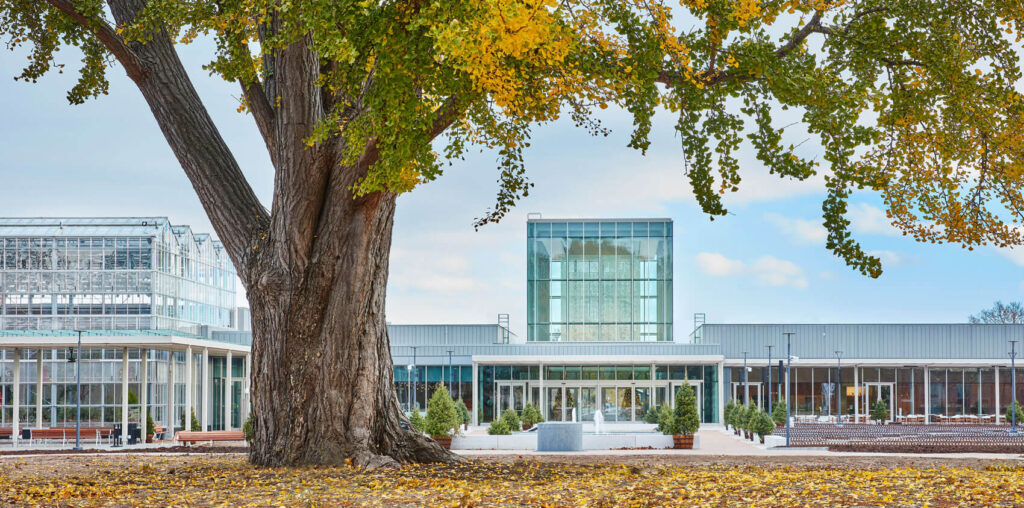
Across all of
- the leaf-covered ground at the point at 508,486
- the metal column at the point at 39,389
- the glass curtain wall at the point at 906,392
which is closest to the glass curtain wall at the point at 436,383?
the glass curtain wall at the point at 906,392

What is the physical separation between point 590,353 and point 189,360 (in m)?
19.7

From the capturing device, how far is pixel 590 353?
4750 centimetres

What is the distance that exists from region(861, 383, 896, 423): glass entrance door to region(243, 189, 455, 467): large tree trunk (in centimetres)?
4202

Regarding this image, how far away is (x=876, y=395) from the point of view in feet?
164

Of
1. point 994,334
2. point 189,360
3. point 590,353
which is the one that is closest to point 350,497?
point 189,360

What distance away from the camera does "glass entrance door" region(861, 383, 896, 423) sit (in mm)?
50000

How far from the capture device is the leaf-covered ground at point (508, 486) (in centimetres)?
922

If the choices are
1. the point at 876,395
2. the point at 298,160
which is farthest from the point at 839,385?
the point at 298,160

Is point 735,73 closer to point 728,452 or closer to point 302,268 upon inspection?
point 302,268

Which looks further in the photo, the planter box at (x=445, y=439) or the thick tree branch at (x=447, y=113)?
the planter box at (x=445, y=439)

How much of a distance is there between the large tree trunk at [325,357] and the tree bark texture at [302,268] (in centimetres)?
1

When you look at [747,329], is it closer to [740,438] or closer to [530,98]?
[740,438]

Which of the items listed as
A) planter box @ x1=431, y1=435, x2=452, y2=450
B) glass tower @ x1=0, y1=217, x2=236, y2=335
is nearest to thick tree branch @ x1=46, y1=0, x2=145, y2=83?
planter box @ x1=431, y1=435, x2=452, y2=450

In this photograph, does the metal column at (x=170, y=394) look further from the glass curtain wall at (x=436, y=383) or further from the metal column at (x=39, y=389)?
the glass curtain wall at (x=436, y=383)
